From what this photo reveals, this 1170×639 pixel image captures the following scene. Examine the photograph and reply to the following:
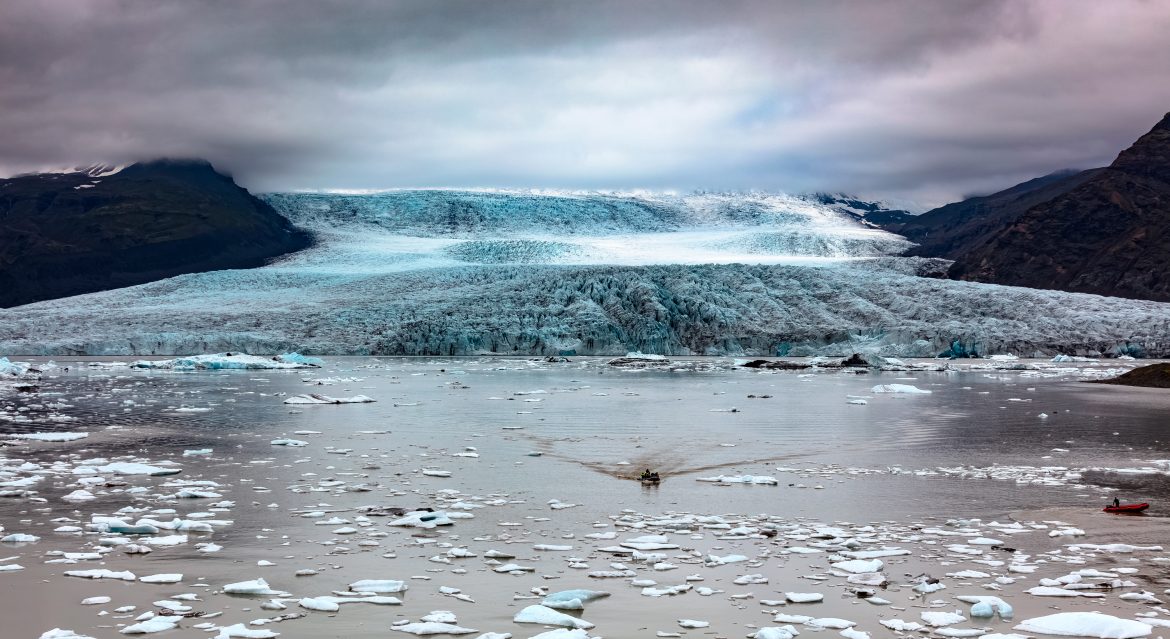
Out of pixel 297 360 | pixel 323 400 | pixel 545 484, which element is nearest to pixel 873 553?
pixel 545 484

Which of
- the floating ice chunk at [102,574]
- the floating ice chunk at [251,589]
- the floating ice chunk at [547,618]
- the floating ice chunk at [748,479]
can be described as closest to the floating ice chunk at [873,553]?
the floating ice chunk at [547,618]

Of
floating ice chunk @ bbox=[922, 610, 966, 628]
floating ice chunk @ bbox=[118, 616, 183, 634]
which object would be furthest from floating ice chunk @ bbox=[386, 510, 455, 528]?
floating ice chunk @ bbox=[922, 610, 966, 628]

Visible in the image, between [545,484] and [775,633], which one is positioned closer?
[775,633]

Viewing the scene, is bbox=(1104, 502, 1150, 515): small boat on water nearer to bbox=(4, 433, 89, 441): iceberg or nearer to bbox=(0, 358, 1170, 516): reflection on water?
bbox=(0, 358, 1170, 516): reflection on water

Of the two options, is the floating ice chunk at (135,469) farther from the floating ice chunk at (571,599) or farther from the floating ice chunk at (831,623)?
the floating ice chunk at (831,623)

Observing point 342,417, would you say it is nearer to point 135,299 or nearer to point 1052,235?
point 135,299

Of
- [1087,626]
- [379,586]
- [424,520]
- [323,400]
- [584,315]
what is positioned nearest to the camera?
[1087,626]

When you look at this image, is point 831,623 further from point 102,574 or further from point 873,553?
point 102,574
